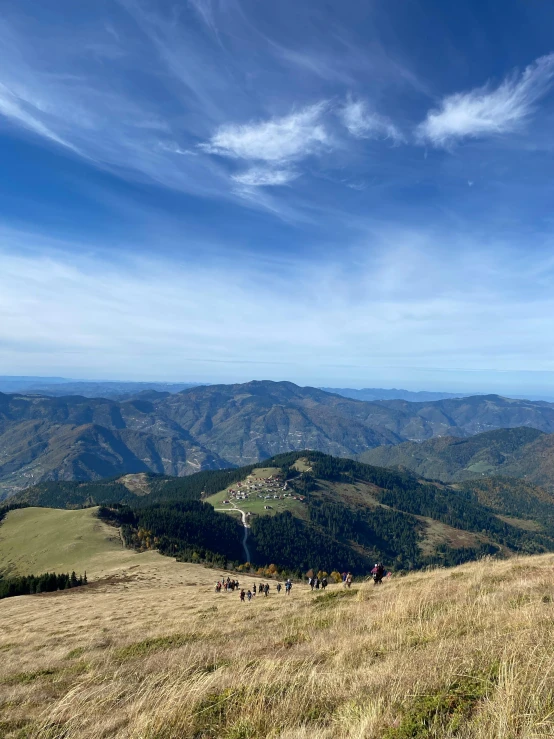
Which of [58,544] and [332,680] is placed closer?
[332,680]

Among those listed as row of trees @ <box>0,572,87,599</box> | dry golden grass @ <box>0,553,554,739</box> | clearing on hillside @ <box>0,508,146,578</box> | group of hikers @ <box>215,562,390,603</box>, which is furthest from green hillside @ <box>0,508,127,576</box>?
dry golden grass @ <box>0,553,554,739</box>

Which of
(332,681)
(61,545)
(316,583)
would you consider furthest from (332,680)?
(61,545)

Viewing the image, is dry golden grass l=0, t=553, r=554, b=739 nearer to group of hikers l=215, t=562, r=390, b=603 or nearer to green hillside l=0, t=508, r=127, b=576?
group of hikers l=215, t=562, r=390, b=603

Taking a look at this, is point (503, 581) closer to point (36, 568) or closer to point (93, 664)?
point (93, 664)

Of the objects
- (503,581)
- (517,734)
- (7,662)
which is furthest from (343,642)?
(7,662)

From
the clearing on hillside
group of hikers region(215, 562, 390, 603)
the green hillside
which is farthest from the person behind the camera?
the green hillside

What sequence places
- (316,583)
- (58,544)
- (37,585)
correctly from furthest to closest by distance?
(58,544) → (37,585) → (316,583)

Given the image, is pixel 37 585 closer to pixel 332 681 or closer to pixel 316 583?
pixel 316 583
